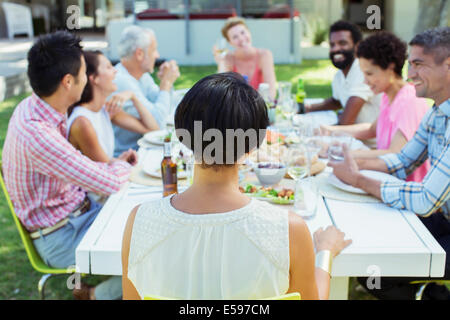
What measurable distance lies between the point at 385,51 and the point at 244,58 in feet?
7.26

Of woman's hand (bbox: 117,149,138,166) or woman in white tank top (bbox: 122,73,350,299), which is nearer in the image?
woman in white tank top (bbox: 122,73,350,299)

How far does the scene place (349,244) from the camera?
5.86 ft

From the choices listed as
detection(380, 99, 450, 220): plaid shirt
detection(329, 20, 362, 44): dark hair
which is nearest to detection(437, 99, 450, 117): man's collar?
detection(380, 99, 450, 220): plaid shirt

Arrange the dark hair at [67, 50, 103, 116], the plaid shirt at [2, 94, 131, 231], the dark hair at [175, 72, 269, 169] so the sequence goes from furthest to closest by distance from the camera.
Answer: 1. the dark hair at [67, 50, 103, 116]
2. the plaid shirt at [2, 94, 131, 231]
3. the dark hair at [175, 72, 269, 169]

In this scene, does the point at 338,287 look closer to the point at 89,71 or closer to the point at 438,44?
the point at 438,44

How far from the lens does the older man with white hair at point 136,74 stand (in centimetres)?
395

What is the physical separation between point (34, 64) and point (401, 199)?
1775 mm

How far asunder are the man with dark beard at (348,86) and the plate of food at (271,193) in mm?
1866

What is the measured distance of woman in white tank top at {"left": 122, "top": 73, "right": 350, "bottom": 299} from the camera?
1.28 metres

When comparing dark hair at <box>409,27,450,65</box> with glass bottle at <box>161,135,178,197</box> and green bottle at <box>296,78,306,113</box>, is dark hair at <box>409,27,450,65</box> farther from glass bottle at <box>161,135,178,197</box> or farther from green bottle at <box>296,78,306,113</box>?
green bottle at <box>296,78,306,113</box>

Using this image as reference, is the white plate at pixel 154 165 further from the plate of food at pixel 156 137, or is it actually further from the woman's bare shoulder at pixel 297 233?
the woman's bare shoulder at pixel 297 233

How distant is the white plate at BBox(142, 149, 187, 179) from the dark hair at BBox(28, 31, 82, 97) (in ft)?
1.91

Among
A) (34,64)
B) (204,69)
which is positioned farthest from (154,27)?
(34,64)

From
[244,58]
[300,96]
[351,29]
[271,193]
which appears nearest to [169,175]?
[271,193]
